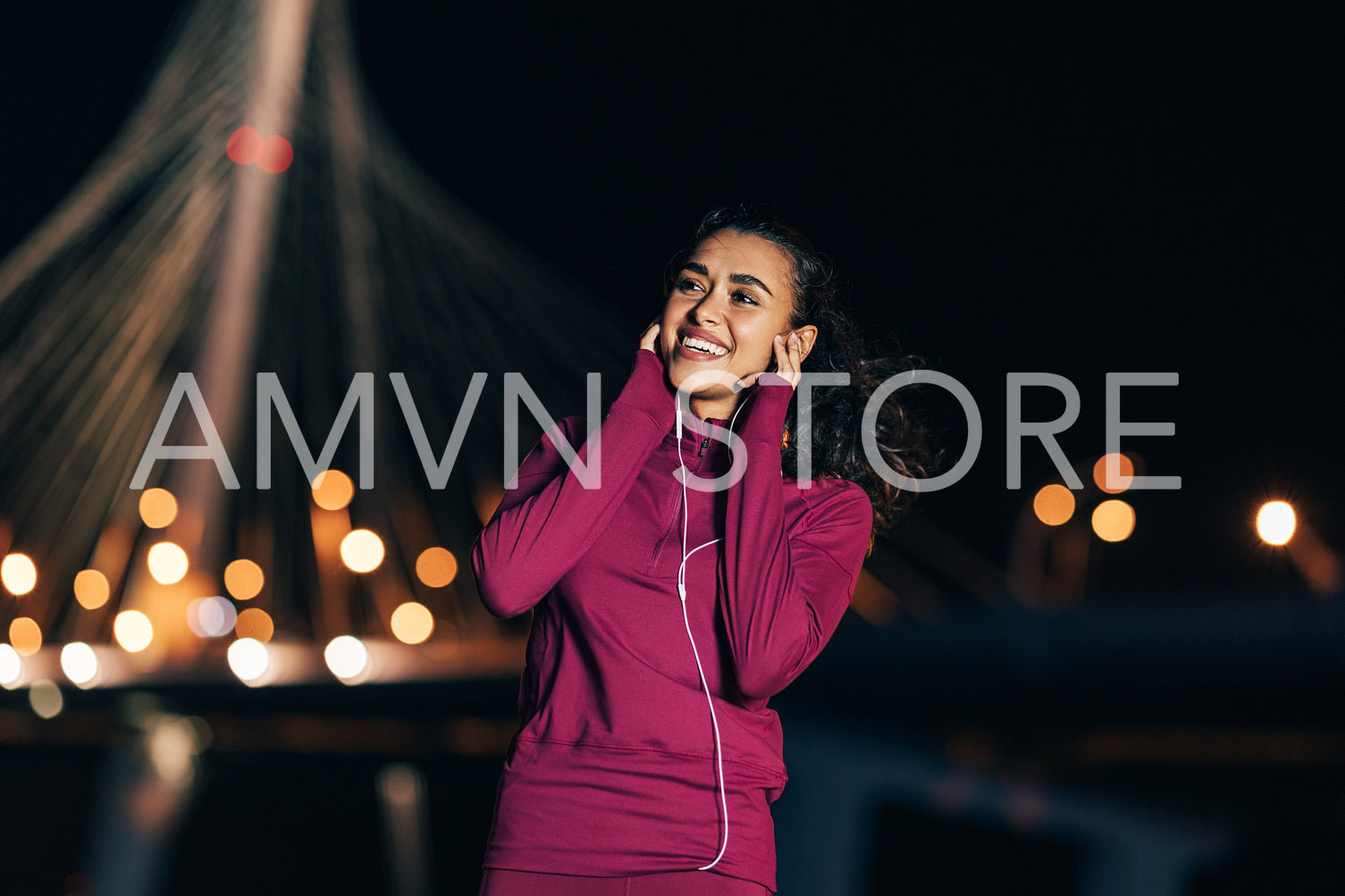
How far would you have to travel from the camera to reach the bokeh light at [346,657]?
28.1 feet

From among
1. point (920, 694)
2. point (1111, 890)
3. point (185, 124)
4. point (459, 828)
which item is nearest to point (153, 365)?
point (185, 124)

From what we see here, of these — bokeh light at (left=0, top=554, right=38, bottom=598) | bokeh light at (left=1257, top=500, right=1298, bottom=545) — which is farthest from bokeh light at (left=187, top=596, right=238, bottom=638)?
bokeh light at (left=1257, top=500, right=1298, bottom=545)

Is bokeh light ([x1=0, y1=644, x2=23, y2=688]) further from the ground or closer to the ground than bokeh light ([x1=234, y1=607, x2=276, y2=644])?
further from the ground

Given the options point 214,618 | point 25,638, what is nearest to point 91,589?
point 214,618

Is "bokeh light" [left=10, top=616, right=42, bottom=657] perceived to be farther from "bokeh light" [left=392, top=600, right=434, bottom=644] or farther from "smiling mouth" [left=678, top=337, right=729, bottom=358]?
"smiling mouth" [left=678, top=337, right=729, bottom=358]

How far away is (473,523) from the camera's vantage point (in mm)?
19438

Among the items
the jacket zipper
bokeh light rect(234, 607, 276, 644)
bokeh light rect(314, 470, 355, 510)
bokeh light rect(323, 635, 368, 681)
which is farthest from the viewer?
bokeh light rect(234, 607, 276, 644)

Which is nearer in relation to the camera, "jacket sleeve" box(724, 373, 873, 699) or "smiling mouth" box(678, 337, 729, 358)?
"jacket sleeve" box(724, 373, 873, 699)

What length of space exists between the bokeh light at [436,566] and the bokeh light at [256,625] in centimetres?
314

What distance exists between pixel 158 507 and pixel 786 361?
25465 mm

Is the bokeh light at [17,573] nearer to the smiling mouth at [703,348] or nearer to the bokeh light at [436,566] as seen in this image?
the bokeh light at [436,566]

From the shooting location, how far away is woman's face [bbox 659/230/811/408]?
1595mm

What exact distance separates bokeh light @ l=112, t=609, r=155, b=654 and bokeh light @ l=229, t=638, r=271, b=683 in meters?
8.86


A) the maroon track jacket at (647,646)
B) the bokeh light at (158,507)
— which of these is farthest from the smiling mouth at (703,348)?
the bokeh light at (158,507)
